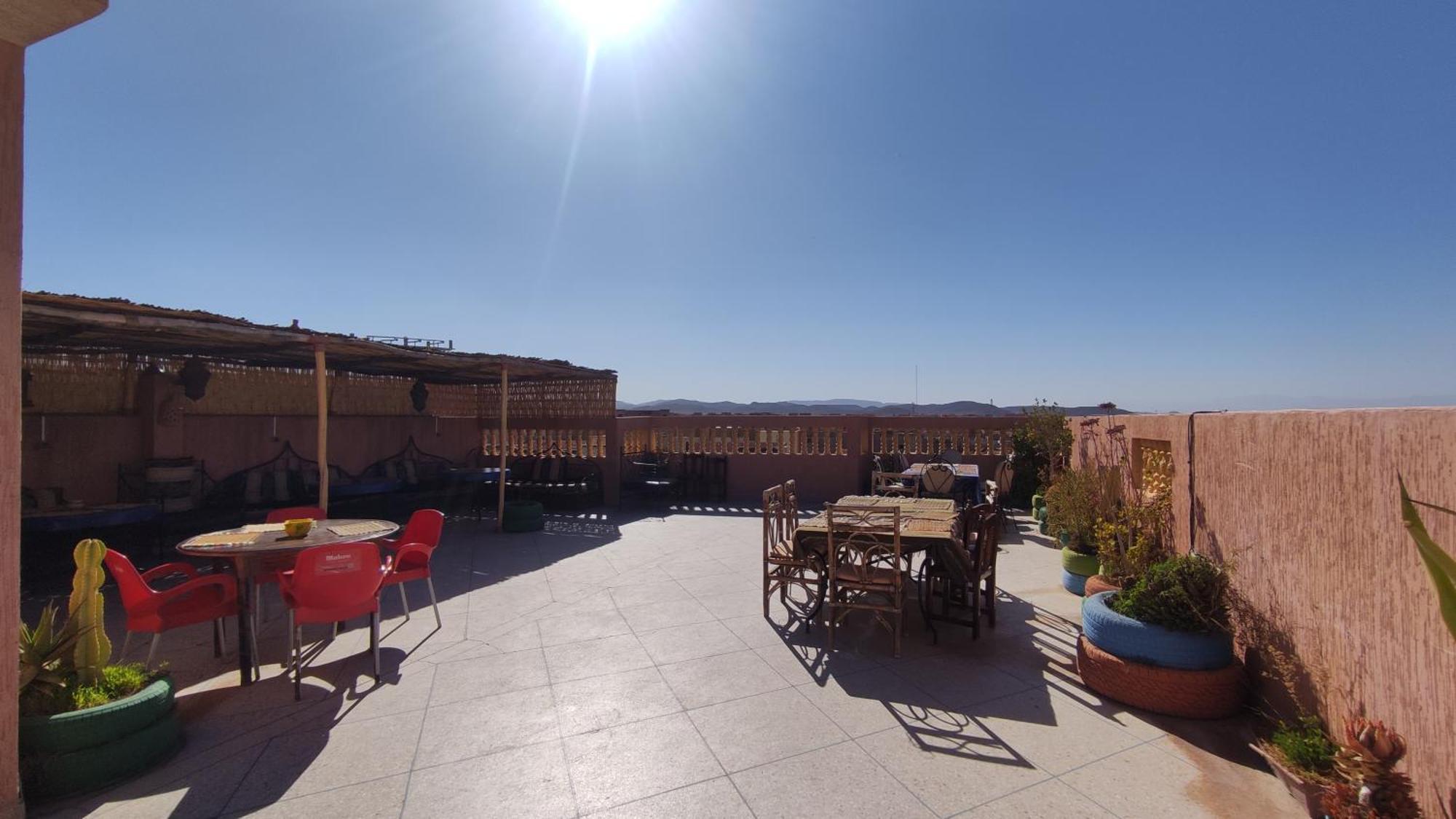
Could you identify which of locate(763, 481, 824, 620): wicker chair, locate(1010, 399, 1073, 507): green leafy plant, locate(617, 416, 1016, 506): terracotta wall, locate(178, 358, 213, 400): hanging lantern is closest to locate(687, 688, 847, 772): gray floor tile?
locate(763, 481, 824, 620): wicker chair

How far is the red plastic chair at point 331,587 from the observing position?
11.5ft

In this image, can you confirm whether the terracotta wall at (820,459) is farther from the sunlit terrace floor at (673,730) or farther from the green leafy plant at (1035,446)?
the sunlit terrace floor at (673,730)

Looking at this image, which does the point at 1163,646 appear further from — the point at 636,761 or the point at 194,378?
the point at 194,378

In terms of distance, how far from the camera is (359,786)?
2582 millimetres

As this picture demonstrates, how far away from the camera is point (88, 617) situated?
9.11 ft

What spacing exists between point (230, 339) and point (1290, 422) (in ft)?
25.5

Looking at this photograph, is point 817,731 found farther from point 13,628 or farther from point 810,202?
point 810,202

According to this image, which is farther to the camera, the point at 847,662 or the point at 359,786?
the point at 847,662

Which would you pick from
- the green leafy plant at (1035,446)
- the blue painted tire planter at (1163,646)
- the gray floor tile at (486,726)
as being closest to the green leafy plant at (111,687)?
the gray floor tile at (486,726)

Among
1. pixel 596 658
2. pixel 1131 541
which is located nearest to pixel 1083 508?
pixel 1131 541

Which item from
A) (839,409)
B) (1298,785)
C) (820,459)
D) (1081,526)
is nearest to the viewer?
(1298,785)

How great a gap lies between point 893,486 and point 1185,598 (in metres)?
3.47

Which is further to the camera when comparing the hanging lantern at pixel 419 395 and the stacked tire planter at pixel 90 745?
the hanging lantern at pixel 419 395

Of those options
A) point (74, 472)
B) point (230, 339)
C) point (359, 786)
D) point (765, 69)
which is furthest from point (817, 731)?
point (74, 472)
